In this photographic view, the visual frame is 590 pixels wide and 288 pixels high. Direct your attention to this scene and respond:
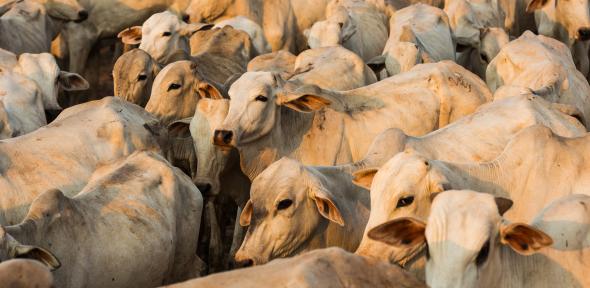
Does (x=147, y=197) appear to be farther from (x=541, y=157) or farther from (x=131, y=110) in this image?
(x=541, y=157)

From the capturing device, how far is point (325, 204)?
7.80 meters

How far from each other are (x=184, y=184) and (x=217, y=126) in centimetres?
80

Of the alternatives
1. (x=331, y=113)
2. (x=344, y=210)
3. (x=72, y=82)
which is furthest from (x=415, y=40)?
(x=344, y=210)

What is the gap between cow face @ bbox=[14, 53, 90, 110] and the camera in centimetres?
1161

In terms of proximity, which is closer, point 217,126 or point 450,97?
point 217,126

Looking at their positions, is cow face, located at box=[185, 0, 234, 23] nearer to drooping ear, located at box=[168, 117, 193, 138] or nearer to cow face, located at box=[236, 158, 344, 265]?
drooping ear, located at box=[168, 117, 193, 138]

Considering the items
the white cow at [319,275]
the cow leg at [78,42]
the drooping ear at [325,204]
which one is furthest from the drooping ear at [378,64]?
the white cow at [319,275]

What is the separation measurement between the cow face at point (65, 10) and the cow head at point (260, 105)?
217 inches

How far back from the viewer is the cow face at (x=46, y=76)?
11.6 metres

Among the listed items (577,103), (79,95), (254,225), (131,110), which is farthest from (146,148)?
(79,95)

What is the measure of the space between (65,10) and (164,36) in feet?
6.39

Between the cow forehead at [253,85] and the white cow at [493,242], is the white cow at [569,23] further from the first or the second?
the white cow at [493,242]

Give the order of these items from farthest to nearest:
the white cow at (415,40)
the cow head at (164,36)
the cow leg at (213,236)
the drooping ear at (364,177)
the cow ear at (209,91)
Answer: the cow head at (164,36) < the white cow at (415,40) < the cow ear at (209,91) < the cow leg at (213,236) < the drooping ear at (364,177)

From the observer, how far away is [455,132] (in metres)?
8.95
